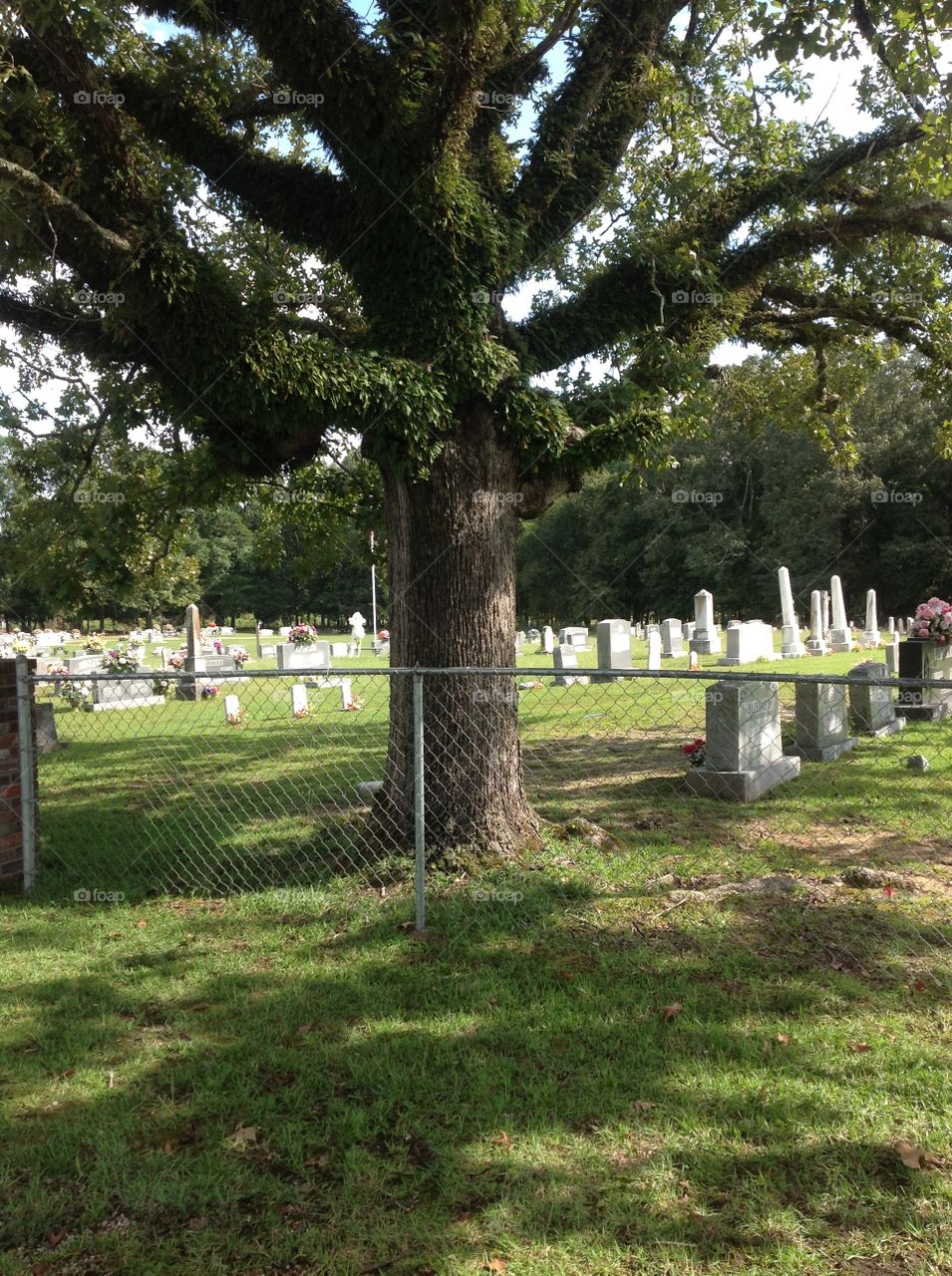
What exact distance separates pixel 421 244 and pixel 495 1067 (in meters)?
4.95

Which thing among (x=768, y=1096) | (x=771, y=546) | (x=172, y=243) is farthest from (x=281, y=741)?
(x=771, y=546)

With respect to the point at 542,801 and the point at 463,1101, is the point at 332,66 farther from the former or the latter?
the point at 542,801

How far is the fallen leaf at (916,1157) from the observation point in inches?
111

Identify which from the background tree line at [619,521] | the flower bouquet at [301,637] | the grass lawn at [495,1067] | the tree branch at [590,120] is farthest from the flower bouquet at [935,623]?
the flower bouquet at [301,637]

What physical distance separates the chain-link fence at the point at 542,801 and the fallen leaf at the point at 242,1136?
196 centimetres

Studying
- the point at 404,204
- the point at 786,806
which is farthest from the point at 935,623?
the point at 404,204

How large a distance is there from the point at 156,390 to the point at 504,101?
345 cm

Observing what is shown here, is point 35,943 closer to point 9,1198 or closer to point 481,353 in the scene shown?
point 9,1198

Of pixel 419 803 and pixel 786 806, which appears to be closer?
pixel 419 803

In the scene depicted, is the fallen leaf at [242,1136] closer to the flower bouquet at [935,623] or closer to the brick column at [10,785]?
the brick column at [10,785]

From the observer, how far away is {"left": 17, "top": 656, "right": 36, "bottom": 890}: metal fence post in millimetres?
5887

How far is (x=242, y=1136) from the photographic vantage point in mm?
3082

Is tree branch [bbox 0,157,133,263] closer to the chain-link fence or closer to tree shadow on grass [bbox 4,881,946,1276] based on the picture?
the chain-link fence

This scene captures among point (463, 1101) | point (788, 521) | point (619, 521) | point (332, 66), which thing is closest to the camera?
point (463, 1101)
